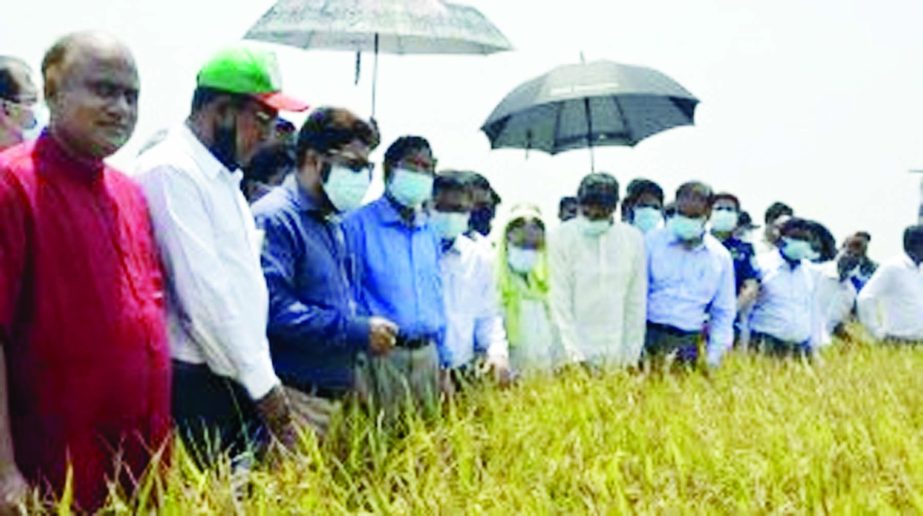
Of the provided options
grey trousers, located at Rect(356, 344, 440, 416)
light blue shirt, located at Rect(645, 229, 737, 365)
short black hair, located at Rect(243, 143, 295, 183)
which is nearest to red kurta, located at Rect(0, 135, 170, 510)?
grey trousers, located at Rect(356, 344, 440, 416)

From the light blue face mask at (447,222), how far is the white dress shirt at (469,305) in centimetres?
14

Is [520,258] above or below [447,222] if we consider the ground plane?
below

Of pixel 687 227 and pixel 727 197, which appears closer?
pixel 687 227

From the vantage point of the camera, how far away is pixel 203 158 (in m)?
3.40

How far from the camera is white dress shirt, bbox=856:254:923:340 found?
372 inches

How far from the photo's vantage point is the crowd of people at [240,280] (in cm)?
290

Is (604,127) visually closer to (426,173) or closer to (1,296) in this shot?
(426,173)

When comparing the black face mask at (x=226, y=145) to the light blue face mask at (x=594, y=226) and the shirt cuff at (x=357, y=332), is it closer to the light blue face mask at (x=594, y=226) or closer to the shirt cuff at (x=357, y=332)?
the shirt cuff at (x=357, y=332)

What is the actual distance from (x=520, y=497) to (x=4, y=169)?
1430 mm

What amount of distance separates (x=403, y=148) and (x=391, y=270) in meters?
0.48

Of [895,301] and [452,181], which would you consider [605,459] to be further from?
[895,301]

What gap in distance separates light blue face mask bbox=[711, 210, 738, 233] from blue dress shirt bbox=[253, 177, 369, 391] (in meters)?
4.41

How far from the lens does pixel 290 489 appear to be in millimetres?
3334

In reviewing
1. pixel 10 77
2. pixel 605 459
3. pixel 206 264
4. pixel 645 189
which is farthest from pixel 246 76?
pixel 645 189
